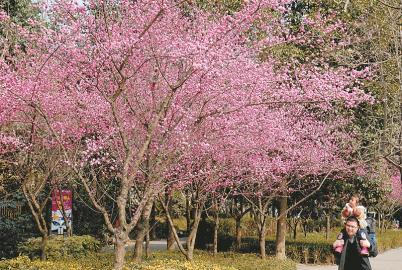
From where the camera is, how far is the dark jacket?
6.85 metres

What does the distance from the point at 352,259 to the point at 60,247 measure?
35.8 feet

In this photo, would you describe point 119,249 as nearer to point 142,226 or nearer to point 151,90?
point 151,90

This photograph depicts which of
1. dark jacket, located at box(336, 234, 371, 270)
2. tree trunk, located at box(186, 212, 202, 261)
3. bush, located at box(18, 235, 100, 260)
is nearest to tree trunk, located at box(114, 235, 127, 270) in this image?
dark jacket, located at box(336, 234, 371, 270)

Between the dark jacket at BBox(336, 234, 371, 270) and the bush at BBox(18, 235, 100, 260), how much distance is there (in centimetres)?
1038

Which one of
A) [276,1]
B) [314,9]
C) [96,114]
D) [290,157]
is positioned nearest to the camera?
[276,1]

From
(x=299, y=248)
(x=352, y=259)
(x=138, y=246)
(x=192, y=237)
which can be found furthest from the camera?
(x=299, y=248)

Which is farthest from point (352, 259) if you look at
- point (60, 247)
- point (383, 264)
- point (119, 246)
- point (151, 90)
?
point (383, 264)

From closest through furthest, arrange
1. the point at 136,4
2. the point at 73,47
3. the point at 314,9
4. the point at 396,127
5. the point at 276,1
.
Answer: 1. the point at 276,1
2. the point at 73,47
3. the point at 136,4
4. the point at 396,127
5. the point at 314,9

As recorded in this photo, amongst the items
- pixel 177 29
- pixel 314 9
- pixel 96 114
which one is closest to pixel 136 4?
pixel 177 29

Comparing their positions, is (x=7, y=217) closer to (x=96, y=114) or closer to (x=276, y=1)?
(x=96, y=114)

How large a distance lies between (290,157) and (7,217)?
1047 cm

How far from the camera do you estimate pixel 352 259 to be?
6938 mm

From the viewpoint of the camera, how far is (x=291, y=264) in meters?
13.7

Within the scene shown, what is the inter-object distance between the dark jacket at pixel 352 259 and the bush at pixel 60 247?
10.4 meters
